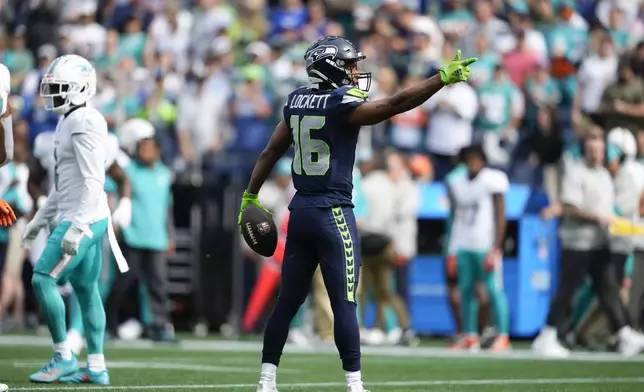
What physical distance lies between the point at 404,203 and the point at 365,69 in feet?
8.05

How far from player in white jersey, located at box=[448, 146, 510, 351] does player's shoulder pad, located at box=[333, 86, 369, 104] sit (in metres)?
7.39

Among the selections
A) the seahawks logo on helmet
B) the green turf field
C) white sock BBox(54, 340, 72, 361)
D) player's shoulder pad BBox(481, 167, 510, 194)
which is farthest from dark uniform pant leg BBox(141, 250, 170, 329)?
the seahawks logo on helmet

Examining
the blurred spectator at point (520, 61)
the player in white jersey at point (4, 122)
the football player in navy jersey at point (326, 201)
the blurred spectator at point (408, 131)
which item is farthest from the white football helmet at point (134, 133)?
the football player in navy jersey at point (326, 201)

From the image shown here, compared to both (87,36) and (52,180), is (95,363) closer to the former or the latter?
(52,180)

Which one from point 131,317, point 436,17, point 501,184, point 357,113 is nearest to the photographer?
point 357,113

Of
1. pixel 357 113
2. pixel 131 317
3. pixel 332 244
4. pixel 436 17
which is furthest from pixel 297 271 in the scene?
pixel 436 17

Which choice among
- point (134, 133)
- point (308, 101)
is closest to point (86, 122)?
point (308, 101)

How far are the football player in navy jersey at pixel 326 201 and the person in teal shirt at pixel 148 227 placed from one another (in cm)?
724

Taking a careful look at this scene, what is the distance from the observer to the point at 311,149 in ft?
28.9

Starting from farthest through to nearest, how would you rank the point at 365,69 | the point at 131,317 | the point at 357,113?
1. the point at 365,69
2. the point at 131,317
3. the point at 357,113

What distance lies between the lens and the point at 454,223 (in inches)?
640

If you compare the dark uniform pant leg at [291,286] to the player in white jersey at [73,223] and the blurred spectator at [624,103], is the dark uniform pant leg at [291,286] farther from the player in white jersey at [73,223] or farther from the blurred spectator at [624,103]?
the blurred spectator at [624,103]

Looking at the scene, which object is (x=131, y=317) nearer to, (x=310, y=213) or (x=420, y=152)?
(x=420, y=152)

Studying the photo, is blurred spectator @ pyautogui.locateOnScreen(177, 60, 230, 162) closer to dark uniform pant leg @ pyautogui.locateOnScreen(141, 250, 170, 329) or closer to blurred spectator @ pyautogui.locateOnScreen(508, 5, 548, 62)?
dark uniform pant leg @ pyautogui.locateOnScreen(141, 250, 170, 329)
